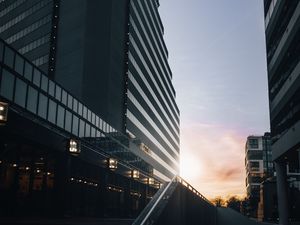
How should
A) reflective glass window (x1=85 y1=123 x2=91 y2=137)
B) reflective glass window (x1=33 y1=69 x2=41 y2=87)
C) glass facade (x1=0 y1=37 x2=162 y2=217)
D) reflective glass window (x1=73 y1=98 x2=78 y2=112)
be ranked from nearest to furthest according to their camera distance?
glass facade (x1=0 y1=37 x2=162 y2=217) < reflective glass window (x1=33 y1=69 x2=41 y2=87) < reflective glass window (x1=73 y1=98 x2=78 y2=112) < reflective glass window (x1=85 y1=123 x2=91 y2=137)

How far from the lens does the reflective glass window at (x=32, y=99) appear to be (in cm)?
2967

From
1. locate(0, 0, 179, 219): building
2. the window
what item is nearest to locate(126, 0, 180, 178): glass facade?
locate(0, 0, 179, 219): building

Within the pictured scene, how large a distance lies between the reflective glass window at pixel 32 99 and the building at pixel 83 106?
71 millimetres

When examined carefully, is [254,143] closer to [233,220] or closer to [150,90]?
[150,90]

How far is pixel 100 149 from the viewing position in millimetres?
43625

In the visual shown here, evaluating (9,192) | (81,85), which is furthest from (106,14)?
(9,192)

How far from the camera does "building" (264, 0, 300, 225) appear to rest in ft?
123

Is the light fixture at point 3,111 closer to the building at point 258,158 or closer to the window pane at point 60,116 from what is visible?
the window pane at point 60,116

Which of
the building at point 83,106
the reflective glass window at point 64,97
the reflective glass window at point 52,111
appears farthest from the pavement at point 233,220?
the reflective glass window at point 52,111

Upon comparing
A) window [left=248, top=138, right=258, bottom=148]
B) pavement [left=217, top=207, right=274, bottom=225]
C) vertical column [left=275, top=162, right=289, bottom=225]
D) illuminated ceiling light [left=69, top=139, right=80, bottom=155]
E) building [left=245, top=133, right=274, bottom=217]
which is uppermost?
window [left=248, top=138, right=258, bottom=148]

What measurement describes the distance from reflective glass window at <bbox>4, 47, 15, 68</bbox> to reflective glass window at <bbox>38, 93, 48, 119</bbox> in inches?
184

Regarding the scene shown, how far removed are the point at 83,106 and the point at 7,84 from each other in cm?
1595

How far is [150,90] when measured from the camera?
326 feet

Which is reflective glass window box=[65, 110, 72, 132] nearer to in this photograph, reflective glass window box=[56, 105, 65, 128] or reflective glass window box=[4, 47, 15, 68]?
reflective glass window box=[56, 105, 65, 128]
